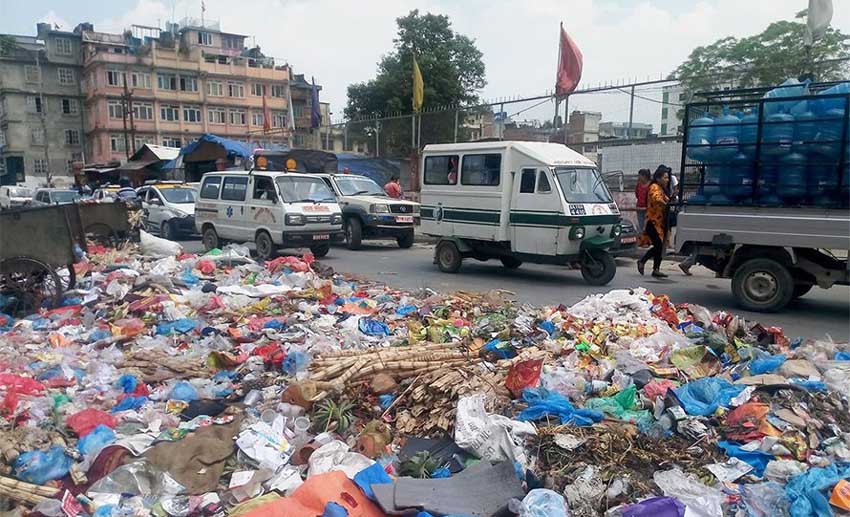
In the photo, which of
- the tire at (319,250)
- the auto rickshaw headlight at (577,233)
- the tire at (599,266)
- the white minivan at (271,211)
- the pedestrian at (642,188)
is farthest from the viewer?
the tire at (319,250)

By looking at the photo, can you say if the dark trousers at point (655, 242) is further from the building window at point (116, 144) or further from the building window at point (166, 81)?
the building window at point (166, 81)

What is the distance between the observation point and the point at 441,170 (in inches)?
446

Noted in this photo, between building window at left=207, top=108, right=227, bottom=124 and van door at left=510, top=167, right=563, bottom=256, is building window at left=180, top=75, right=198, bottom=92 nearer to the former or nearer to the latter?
building window at left=207, top=108, right=227, bottom=124

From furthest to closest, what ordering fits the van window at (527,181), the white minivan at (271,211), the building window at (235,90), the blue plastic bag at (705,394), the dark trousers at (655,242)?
the building window at (235,90) < the white minivan at (271,211) < the dark trousers at (655,242) < the van window at (527,181) < the blue plastic bag at (705,394)

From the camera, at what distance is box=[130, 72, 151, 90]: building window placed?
56406 millimetres

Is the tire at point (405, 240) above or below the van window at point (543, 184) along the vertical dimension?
below

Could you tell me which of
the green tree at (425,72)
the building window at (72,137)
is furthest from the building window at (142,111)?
the green tree at (425,72)

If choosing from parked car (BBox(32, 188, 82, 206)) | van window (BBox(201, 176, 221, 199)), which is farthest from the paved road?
parked car (BBox(32, 188, 82, 206))

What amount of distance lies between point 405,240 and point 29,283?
9.51 m

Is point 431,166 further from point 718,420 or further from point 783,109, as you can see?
point 718,420

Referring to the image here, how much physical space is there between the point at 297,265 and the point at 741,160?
260 inches

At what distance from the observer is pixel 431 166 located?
11.5 meters

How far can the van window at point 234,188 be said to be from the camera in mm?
13211

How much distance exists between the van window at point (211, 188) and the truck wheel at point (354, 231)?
125 inches
